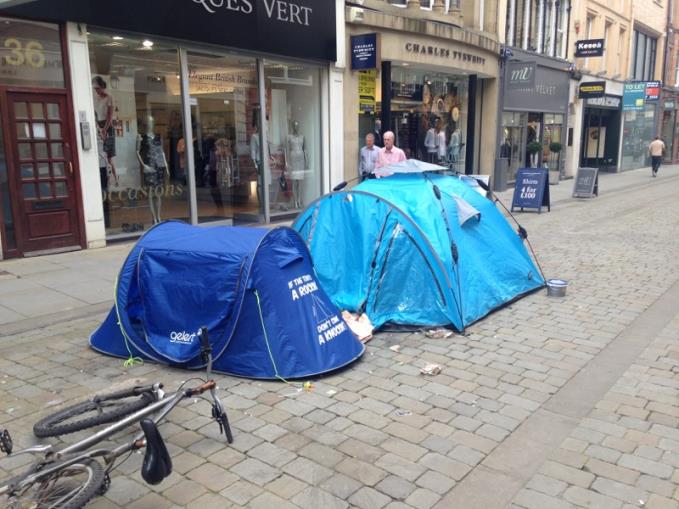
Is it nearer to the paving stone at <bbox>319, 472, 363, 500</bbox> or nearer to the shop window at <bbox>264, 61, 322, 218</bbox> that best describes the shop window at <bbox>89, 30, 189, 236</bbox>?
the shop window at <bbox>264, 61, 322, 218</bbox>

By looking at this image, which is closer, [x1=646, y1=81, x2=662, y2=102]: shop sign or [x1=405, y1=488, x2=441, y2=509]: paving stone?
[x1=405, y1=488, x2=441, y2=509]: paving stone

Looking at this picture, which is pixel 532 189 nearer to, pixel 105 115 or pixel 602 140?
pixel 105 115

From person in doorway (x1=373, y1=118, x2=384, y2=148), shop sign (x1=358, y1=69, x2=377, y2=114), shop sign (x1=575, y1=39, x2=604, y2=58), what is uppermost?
shop sign (x1=575, y1=39, x2=604, y2=58)

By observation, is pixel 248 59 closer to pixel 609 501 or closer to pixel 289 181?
pixel 289 181

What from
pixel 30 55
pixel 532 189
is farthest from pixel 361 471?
pixel 532 189

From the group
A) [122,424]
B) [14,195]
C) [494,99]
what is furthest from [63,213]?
[494,99]

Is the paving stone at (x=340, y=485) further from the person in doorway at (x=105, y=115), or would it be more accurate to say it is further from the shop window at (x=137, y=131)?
the person in doorway at (x=105, y=115)

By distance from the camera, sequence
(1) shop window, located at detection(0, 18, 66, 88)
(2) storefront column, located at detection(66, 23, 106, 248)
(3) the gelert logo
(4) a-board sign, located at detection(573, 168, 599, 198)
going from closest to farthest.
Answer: (3) the gelert logo, (1) shop window, located at detection(0, 18, 66, 88), (2) storefront column, located at detection(66, 23, 106, 248), (4) a-board sign, located at detection(573, 168, 599, 198)

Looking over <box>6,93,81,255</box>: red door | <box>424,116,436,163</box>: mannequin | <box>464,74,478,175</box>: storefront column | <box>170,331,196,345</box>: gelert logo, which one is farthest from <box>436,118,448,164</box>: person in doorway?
<box>170,331,196,345</box>: gelert logo

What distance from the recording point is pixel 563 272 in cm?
872

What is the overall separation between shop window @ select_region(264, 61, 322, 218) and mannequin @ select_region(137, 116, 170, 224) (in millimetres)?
2474

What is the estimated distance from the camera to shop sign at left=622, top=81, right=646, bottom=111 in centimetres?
2859

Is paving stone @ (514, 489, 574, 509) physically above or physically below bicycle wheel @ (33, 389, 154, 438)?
below

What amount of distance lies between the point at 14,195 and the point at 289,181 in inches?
242
